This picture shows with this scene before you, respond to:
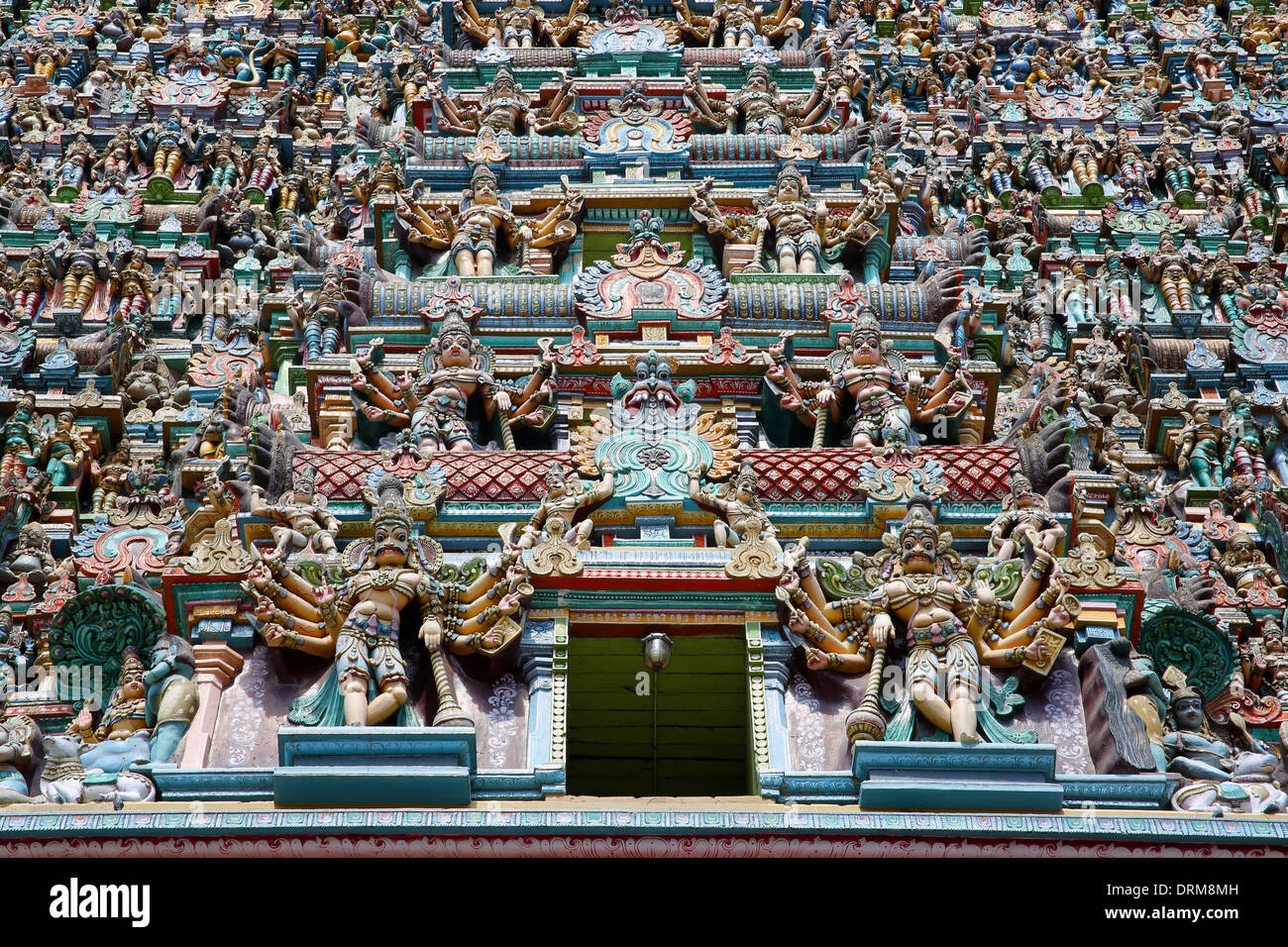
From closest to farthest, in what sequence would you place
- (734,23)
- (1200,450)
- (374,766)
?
(374,766) → (1200,450) → (734,23)

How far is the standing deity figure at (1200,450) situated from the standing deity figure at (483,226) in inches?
289

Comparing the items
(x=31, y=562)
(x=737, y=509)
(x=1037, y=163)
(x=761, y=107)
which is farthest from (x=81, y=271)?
(x=1037, y=163)

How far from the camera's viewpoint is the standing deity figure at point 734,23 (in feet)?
102

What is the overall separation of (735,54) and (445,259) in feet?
26.6

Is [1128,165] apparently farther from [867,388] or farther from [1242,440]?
[867,388]

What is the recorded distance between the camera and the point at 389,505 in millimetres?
16719

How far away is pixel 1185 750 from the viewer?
16.1m

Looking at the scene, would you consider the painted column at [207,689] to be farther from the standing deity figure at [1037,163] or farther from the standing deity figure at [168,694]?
the standing deity figure at [1037,163]

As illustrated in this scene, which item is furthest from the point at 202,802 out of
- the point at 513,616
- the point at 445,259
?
the point at 445,259

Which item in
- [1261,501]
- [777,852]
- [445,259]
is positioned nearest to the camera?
[777,852]

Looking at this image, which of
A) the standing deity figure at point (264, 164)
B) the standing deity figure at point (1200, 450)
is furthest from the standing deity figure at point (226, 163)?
the standing deity figure at point (1200, 450)

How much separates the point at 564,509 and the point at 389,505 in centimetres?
158

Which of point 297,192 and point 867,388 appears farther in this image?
point 297,192

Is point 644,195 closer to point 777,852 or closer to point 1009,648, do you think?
point 1009,648
